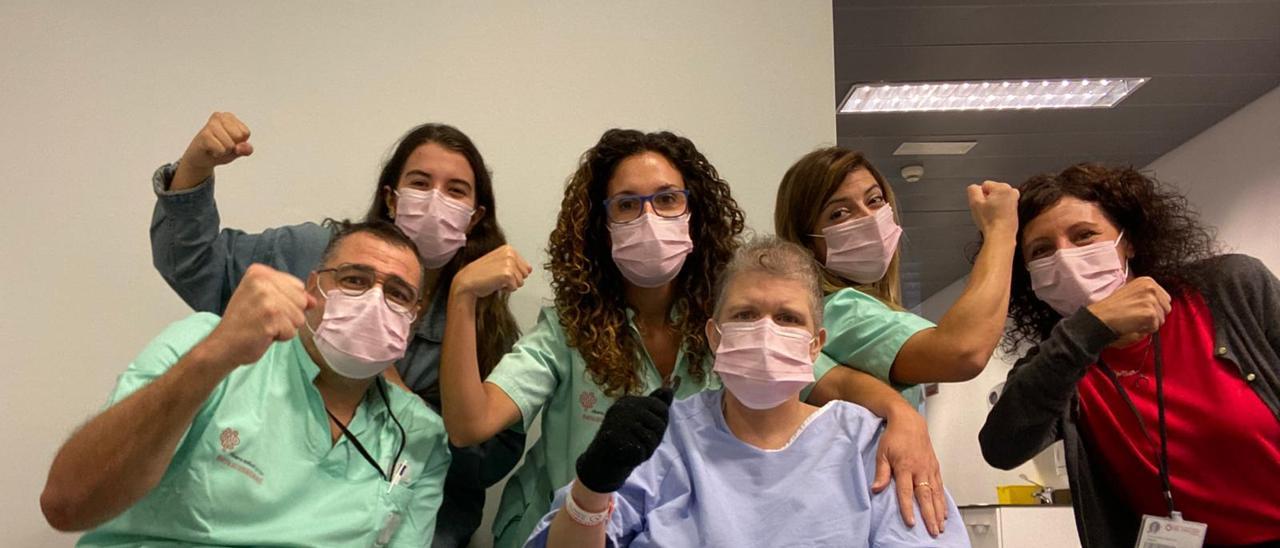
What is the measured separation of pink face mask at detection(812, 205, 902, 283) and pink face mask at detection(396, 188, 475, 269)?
2.86 feet

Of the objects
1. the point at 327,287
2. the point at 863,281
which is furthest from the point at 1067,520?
the point at 327,287

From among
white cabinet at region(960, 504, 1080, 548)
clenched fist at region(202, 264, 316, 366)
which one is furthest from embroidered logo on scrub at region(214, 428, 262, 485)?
white cabinet at region(960, 504, 1080, 548)

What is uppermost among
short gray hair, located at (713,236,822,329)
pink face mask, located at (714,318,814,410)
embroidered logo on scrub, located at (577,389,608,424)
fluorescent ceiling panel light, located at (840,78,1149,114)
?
fluorescent ceiling panel light, located at (840,78,1149,114)

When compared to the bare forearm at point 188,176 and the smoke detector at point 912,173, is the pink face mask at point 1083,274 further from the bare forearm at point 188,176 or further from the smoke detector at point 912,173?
the smoke detector at point 912,173

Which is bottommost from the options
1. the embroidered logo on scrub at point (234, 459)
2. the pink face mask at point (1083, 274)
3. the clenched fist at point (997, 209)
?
the embroidered logo on scrub at point (234, 459)

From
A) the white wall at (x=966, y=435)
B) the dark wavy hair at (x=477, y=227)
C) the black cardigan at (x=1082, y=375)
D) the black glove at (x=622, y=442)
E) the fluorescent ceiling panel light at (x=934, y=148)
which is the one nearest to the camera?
the black glove at (x=622, y=442)

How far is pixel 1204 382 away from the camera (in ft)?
6.02

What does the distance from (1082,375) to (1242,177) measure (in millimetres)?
4091

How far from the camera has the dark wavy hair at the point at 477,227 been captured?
6.90 ft

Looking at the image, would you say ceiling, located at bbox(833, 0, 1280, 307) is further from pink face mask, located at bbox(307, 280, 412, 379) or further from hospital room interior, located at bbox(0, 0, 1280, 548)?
pink face mask, located at bbox(307, 280, 412, 379)

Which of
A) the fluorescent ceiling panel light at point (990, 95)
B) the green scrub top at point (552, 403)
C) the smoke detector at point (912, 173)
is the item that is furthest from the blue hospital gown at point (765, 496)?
the smoke detector at point (912, 173)

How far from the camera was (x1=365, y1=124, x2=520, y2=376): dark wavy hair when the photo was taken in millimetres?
2104

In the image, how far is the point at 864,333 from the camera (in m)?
1.81

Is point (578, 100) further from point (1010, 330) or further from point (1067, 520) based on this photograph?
point (1067, 520)
